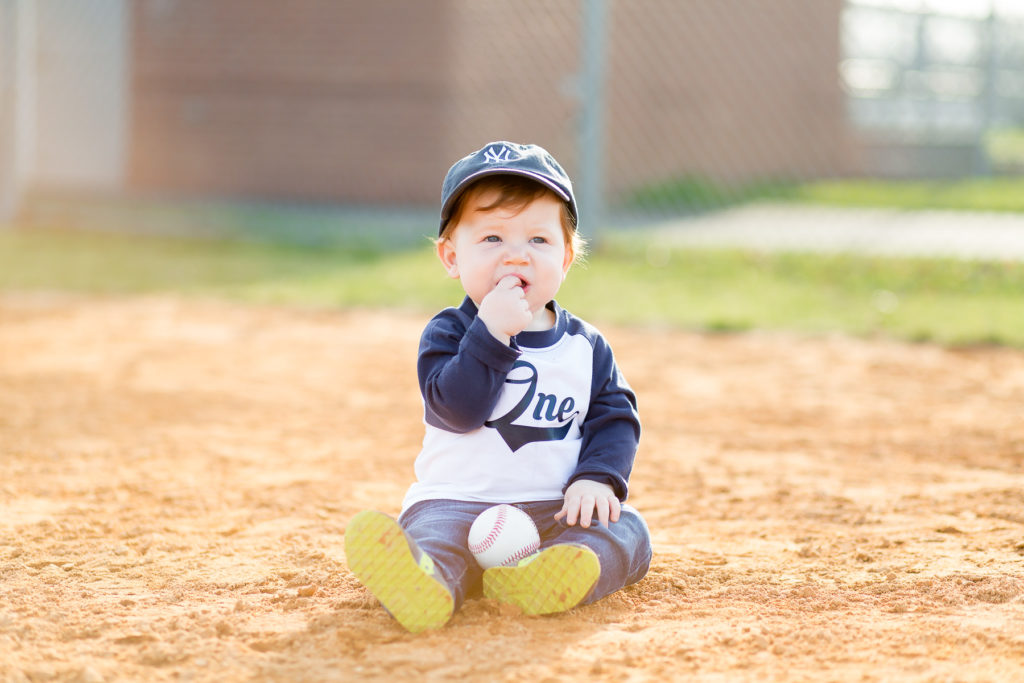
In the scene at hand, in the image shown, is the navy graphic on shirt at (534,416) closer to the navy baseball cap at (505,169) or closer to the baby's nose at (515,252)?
the baby's nose at (515,252)

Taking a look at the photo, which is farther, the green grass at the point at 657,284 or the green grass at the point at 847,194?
the green grass at the point at 847,194

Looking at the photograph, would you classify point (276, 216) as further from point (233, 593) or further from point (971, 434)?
point (233, 593)

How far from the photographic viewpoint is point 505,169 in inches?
90.2

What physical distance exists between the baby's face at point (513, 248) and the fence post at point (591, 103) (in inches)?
216

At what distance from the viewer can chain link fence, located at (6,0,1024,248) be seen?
35.2 ft

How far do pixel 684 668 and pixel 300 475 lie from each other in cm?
168

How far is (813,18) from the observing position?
13938 mm

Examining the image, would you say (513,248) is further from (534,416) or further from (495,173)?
(534,416)

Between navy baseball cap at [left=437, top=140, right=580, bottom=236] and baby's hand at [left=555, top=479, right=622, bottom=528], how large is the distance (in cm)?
56

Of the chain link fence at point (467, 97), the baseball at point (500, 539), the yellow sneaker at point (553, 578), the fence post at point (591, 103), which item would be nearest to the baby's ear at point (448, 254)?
the baseball at point (500, 539)

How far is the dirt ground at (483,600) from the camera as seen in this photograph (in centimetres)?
201

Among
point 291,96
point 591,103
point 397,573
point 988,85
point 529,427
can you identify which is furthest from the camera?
point 291,96

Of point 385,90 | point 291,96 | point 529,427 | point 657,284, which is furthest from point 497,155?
point 291,96

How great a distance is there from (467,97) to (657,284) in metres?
4.21
